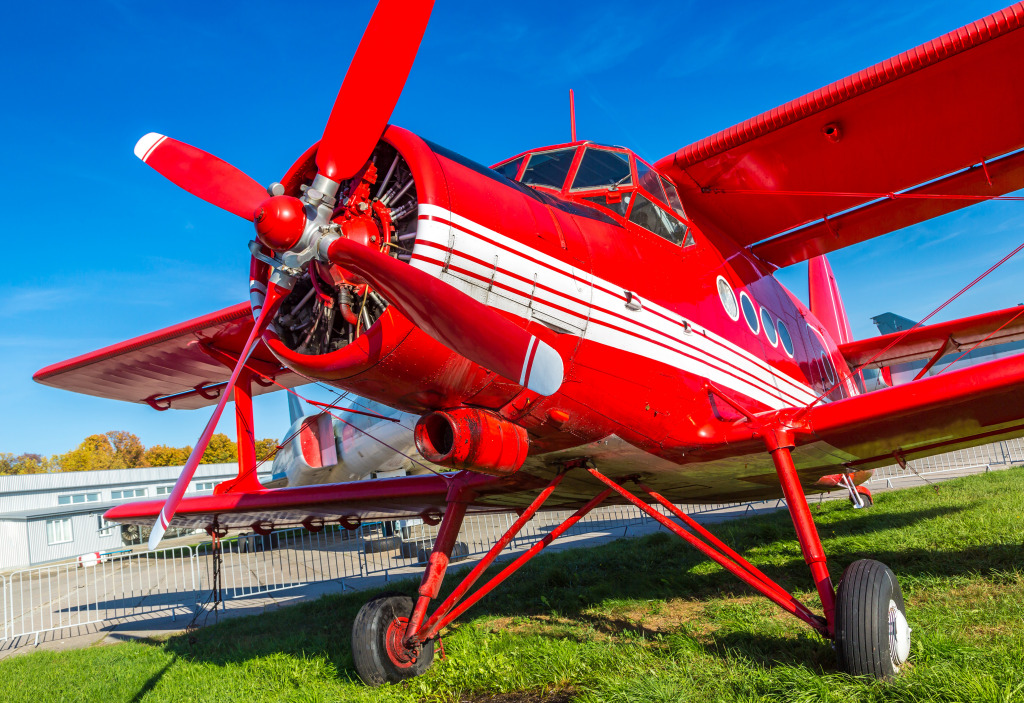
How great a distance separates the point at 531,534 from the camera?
16.2 metres

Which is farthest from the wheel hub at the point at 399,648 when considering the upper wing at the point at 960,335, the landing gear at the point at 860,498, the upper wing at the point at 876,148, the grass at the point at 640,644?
the landing gear at the point at 860,498

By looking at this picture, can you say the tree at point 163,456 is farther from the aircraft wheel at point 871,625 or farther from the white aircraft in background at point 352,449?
the aircraft wheel at point 871,625

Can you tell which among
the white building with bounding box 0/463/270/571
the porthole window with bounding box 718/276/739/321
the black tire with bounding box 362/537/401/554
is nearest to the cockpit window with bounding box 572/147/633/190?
the porthole window with bounding box 718/276/739/321

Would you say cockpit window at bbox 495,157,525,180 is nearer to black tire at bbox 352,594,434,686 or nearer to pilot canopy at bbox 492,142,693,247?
pilot canopy at bbox 492,142,693,247

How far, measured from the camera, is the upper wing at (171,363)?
652 cm

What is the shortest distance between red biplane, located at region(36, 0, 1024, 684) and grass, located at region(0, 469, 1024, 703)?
1.29 ft

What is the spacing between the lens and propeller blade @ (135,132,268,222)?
3385 millimetres

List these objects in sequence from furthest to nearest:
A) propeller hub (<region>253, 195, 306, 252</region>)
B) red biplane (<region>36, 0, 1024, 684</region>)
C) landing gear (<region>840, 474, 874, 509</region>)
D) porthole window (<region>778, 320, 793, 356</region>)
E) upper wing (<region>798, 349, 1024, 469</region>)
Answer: landing gear (<region>840, 474, 874, 509</region>)
porthole window (<region>778, 320, 793, 356</region>)
upper wing (<region>798, 349, 1024, 469</region>)
red biplane (<region>36, 0, 1024, 684</region>)
propeller hub (<region>253, 195, 306, 252</region>)

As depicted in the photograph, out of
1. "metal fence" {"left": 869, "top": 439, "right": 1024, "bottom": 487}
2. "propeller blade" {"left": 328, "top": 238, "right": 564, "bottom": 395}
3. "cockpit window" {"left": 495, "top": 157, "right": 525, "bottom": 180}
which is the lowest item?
"metal fence" {"left": 869, "top": 439, "right": 1024, "bottom": 487}

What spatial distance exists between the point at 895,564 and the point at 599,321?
5.19 m

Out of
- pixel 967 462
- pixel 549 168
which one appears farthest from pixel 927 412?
pixel 967 462

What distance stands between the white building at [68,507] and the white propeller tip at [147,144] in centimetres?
2602

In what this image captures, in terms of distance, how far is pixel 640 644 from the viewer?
4.55m

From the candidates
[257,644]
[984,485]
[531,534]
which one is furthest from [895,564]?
[531,534]
